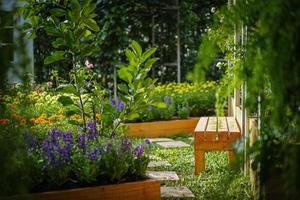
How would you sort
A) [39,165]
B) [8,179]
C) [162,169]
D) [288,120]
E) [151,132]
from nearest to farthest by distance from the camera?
[288,120]
[8,179]
[39,165]
[162,169]
[151,132]

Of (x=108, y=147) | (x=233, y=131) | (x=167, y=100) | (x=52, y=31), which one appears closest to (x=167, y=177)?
(x=233, y=131)

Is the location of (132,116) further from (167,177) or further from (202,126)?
(202,126)

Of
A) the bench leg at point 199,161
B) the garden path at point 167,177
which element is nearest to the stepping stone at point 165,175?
the garden path at point 167,177

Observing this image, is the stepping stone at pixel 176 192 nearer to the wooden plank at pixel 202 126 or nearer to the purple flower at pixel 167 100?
the wooden plank at pixel 202 126

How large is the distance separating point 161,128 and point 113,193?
153 inches

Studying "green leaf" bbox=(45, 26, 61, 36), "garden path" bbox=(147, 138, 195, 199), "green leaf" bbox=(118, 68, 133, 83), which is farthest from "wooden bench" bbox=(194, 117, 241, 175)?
"green leaf" bbox=(45, 26, 61, 36)

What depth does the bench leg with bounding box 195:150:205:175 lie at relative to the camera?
4.14 metres

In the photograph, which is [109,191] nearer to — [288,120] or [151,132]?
[288,120]

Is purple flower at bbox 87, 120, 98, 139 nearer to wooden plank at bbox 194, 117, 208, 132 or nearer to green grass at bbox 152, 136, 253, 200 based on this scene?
green grass at bbox 152, 136, 253, 200

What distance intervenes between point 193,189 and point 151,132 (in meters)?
3.04

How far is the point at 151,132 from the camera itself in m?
6.66

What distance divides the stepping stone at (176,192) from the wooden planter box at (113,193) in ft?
1.43

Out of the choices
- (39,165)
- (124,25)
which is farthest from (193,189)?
(124,25)

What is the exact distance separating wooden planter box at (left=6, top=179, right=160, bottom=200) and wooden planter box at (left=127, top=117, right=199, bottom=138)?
3.41 metres
